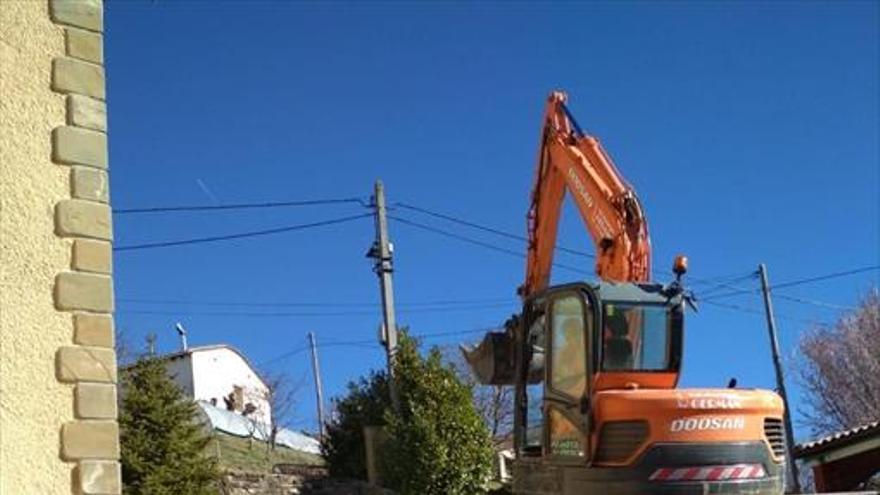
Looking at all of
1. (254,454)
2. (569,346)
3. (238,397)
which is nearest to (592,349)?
(569,346)

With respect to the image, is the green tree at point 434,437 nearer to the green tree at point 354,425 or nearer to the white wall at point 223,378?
the green tree at point 354,425

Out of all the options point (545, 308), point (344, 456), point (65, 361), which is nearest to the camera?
point (65, 361)

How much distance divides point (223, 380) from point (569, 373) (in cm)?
3674

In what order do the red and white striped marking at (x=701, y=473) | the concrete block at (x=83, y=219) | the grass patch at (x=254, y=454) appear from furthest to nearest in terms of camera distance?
the grass patch at (x=254, y=454)
the red and white striped marking at (x=701, y=473)
the concrete block at (x=83, y=219)

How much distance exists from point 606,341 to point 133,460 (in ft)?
26.9

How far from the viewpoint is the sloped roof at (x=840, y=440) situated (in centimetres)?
1664

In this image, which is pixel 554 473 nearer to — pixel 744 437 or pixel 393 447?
pixel 744 437

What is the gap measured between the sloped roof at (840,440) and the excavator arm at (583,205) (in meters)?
6.27

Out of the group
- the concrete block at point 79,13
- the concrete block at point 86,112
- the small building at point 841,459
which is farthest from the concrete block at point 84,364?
the small building at point 841,459

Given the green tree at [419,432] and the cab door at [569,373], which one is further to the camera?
the green tree at [419,432]

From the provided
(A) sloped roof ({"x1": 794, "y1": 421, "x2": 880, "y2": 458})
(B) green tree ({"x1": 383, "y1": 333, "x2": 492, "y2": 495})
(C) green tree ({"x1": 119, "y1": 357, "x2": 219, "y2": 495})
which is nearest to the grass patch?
(B) green tree ({"x1": 383, "y1": 333, "x2": 492, "y2": 495})

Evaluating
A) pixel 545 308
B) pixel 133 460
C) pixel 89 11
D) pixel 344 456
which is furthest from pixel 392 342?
pixel 89 11

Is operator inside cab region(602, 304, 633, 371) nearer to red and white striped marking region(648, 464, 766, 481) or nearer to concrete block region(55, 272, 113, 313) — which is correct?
red and white striped marking region(648, 464, 766, 481)

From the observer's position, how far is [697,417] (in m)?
9.48
